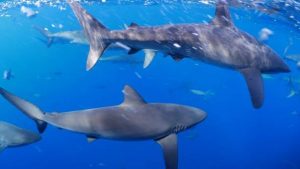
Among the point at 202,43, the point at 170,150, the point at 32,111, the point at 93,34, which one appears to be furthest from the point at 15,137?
the point at 202,43

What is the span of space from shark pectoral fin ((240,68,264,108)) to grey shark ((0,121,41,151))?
18.9 feet

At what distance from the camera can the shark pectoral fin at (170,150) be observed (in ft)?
22.7

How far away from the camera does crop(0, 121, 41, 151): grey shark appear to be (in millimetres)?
9766

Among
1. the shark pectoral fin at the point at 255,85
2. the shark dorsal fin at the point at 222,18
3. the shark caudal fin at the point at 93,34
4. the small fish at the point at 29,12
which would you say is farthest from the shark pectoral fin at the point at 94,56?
the small fish at the point at 29,12

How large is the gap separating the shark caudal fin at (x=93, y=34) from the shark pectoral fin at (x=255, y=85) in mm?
2704

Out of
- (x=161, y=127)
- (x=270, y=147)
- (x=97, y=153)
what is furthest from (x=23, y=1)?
(x=270, y=147)

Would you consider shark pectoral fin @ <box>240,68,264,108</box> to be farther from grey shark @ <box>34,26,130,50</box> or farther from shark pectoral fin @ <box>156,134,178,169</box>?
grey shark @ <box>34,26,130,50</box>

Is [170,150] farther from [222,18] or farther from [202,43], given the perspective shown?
[222,18]

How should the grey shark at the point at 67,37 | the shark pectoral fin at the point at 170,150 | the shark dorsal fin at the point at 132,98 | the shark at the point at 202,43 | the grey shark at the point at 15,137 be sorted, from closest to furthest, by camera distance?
the shark at the point at 202,43
the shark pectoral fin at the point at 170,150
the shark dorsal fin at the point at 132,98
the grey shark at the point at 15,137
the grey shark at the point at 67,37

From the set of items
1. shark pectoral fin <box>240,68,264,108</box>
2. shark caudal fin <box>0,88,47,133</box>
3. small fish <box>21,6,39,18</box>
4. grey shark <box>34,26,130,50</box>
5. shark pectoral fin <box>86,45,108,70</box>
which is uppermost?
shark pectoral fin <box>86,45,108,70</box>

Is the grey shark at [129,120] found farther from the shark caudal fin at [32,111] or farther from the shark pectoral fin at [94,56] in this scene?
the shark pectoral fin at [94,56]

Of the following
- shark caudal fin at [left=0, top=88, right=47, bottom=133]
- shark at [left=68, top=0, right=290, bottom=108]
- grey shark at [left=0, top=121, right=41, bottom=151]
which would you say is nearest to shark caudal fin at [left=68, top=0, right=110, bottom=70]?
shark at [left=68, top=0, right=290, bottom=108]

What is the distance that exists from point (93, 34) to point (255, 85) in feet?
10.4

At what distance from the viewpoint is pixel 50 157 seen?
3466 centimetres
